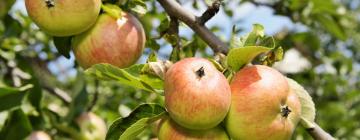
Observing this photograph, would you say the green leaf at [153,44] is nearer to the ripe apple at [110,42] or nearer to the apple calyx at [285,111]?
the ripe apple at [110,42]

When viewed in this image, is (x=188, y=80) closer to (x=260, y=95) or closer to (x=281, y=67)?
(x=260, y=95)

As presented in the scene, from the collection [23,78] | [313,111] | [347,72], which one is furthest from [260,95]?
[347,72]

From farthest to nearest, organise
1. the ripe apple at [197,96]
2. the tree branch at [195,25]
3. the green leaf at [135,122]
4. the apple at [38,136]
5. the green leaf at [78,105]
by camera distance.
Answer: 1. the green leaf at [78,105]
2. the apple at [38,136]
3. the tree branch at [195,25]
4. the green leaf at [135,122]
5. the ripe apple at [197,96]

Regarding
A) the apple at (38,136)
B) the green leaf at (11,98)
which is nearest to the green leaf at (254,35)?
the green leaf at (11,98)

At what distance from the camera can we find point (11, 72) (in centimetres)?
210

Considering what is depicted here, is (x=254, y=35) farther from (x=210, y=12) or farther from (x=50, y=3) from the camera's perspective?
(x=50, y=3)

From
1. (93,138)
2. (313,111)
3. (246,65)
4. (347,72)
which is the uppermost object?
(246,65)

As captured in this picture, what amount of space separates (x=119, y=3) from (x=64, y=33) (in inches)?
7.1

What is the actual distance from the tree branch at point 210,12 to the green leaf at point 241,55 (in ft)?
0.42

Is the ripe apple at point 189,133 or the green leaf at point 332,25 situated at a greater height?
the ripe apple at point 189,133

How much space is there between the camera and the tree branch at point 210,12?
48.5 inches

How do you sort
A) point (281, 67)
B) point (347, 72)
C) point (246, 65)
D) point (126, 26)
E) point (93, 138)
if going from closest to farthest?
1. point (246, 65)
2. point (126, 26)
3. point (93, 138)
4. point (281, 67)
5. point (347, 72)

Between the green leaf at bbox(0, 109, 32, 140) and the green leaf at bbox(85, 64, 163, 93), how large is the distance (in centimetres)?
69

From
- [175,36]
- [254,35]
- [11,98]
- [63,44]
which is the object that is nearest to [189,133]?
[254,35]
